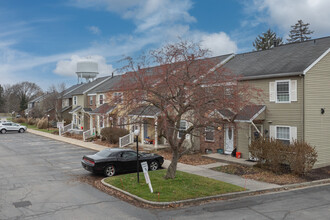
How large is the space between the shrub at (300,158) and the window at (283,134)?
8.44 ft

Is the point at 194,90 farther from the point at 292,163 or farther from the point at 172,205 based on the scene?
the point at 292,163

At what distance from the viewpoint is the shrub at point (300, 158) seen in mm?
14555

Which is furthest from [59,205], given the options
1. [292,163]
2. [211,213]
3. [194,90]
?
[292,163]

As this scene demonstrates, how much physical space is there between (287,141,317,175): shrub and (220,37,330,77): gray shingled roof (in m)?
4.38

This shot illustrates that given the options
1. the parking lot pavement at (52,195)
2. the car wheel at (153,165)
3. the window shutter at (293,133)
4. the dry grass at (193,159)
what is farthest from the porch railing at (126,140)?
the window shutter at (293,133)

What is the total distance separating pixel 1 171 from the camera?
52.8 ft

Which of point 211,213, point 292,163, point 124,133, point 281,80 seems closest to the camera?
point 211,213

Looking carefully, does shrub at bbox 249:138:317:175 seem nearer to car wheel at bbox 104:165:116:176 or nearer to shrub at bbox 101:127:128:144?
car wheel at bbox 104:165:116:176

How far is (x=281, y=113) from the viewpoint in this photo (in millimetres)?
17750

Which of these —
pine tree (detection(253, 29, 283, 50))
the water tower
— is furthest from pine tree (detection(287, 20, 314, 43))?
the water tower

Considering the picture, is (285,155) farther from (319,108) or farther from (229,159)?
(319,108)

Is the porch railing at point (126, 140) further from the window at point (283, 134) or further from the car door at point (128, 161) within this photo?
the window at point (283, 134)

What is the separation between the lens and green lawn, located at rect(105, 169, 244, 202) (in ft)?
36.0

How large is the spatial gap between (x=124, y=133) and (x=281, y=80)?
14972 millimetres
